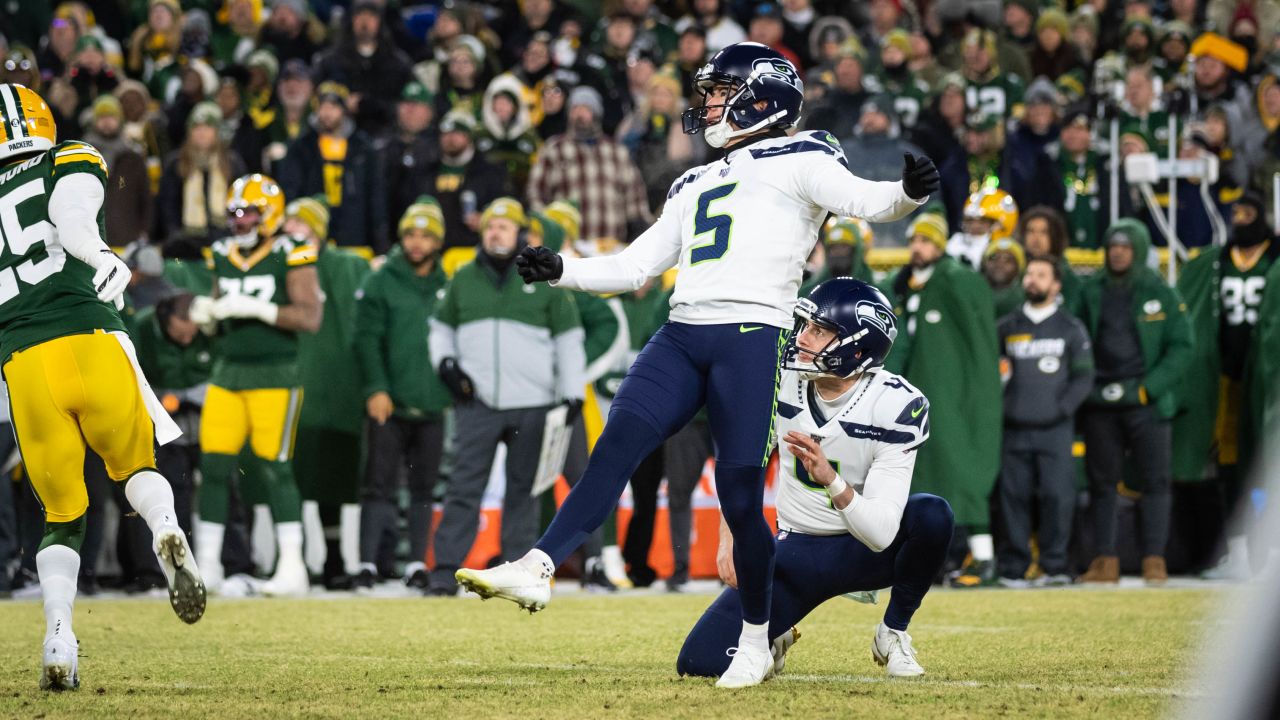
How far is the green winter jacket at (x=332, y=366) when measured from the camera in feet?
33.9

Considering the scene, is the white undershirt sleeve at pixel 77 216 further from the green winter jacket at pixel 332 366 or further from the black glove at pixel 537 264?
the green winter jacket at pixel 332 366

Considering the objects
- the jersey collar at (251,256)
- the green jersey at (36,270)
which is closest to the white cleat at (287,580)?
the jersey collar at (251,256)

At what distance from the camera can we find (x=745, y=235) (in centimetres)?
502

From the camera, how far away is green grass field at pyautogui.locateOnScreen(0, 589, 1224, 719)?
180 inches

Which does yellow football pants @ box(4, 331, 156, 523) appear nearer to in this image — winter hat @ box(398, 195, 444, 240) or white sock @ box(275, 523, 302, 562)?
white sock @ box(275, 523, 302, 562)

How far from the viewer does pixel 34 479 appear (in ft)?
17.4

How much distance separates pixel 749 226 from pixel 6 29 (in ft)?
40.2

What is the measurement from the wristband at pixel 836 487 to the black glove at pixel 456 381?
4.58 meters

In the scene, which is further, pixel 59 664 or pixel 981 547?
pixel 981 547

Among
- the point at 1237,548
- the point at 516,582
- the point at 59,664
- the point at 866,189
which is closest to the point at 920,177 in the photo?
the point at 866,189

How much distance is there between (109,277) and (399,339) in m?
4.97

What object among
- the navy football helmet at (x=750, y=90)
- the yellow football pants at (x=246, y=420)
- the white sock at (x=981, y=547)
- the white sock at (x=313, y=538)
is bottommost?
the white sock at (x=313, y=538)

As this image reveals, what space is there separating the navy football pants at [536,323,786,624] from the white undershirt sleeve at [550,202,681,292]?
0.32 m

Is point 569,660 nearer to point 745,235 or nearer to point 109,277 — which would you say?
point 745,235
